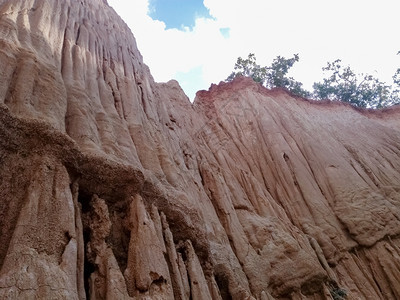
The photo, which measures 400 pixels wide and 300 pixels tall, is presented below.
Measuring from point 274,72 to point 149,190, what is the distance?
28195 mm

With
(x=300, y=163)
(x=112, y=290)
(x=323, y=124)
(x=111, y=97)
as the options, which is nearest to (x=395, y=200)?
(x=300, y=163)

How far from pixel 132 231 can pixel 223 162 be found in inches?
432

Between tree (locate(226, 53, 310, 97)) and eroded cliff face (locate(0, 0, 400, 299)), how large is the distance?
11.8 metres

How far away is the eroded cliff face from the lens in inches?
213

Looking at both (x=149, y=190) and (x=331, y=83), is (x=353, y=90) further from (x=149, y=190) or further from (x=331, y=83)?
(x=149, y=190)

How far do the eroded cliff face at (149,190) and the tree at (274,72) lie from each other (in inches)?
464

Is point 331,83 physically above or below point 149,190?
above

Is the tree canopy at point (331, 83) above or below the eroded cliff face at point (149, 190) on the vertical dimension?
above

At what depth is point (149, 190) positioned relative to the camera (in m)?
7.68

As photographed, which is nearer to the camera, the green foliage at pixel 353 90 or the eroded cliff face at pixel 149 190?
the eroded cliff face at pixel 149 190

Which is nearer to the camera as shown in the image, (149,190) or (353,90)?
(149,190)

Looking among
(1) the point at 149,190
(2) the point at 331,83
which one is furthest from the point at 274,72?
(1) the point at 149,190

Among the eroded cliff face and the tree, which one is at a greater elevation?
the tree

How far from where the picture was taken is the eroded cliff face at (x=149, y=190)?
542 cm
